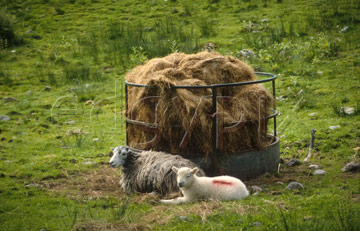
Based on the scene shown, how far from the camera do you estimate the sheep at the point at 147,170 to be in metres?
5.96

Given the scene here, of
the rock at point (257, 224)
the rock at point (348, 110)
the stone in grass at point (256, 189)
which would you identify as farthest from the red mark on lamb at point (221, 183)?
the rock at point (348, 110)

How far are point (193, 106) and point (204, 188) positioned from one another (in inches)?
47.8

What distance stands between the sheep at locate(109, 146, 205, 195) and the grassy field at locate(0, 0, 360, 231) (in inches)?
10.6

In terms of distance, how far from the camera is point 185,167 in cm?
Answer: 566

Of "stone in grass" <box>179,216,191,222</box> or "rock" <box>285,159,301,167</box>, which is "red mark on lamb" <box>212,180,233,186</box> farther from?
"rock" <box>285,159,301,167</box>

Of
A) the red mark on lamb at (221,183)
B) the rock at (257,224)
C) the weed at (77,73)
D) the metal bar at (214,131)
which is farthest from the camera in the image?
the weed at (77,73)

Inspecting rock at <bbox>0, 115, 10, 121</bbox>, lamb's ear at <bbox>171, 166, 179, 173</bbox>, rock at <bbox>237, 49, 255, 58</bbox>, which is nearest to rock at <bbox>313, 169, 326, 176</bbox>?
lamb's ear at <bbox>171, 166, 179, 173</bbox>

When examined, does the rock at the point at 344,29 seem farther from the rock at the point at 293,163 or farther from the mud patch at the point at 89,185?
the mud patch at the point at 89,185

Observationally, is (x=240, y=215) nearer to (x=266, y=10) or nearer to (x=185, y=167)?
(x=185, y=167)

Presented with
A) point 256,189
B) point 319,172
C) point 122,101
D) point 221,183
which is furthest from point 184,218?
point 122,101

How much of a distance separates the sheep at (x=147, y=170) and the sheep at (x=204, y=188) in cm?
42

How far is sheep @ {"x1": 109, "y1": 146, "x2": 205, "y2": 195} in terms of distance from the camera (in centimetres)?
596

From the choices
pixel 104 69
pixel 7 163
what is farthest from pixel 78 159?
pixel 104 69

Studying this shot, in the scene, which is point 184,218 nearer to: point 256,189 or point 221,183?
point 221,183
